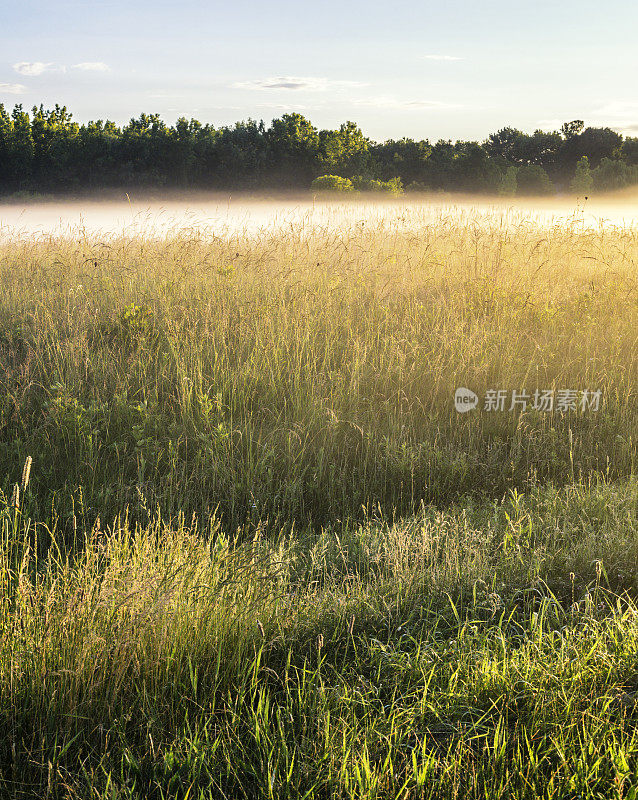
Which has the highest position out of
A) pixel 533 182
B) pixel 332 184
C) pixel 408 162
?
pixel 408 162

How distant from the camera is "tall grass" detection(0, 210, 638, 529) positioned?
3793 mm

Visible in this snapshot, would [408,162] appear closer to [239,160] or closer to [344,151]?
[344,151]

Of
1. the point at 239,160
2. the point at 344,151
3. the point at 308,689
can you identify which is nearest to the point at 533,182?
the point at 344,151

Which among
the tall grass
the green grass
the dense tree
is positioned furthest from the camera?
the dense tree

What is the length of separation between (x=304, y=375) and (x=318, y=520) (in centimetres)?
133

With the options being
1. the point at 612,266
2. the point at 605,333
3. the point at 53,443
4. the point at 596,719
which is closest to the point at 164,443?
the point at 53,443

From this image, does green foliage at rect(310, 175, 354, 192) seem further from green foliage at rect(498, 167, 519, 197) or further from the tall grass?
the tall grass

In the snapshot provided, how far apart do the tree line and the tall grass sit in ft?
73.9

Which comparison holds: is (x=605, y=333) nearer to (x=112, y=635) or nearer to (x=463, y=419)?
(x=463, y=419)

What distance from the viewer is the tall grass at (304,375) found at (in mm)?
3793

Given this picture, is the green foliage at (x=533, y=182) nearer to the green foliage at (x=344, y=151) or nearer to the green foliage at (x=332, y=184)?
the green foliage at (x=344, y=151)

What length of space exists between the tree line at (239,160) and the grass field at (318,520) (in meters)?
23.1

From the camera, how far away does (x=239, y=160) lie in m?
31.6

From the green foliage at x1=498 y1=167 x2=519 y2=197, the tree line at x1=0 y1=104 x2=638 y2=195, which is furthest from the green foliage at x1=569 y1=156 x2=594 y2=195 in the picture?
the green foliage at x1=498 y1=167 x2=519 y2=197
